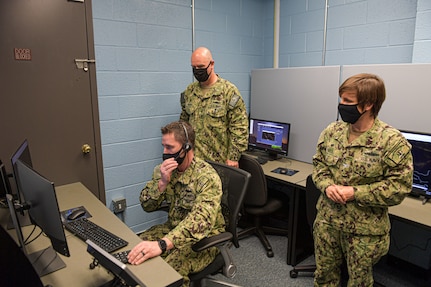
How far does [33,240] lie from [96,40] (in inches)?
60.6

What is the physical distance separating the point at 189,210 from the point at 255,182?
952 mm

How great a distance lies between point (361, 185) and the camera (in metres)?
1.70

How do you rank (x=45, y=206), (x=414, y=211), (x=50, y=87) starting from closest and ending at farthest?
(x=45, y=206) < (x=414, y=211) < (x=50, y=87)

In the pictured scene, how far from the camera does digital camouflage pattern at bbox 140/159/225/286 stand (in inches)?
61.1

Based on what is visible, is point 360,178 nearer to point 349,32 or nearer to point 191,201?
point 191,201

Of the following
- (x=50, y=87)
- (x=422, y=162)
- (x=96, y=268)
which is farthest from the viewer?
(x=50, y=87)

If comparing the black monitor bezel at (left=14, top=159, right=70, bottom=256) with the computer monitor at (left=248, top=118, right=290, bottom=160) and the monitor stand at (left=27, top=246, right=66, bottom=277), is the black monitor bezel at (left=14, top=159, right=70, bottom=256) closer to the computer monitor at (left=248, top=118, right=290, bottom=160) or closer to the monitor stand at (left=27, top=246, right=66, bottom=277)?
the monitor stand at (left=27, top=246, right=66, bottom=277)

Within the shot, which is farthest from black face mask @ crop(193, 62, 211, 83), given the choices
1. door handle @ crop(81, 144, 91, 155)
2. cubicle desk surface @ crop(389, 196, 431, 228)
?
cubicle desk surface @ crop(389, 196, 431, 228)

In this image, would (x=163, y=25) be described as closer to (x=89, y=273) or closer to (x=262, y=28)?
(x=262, y=28)

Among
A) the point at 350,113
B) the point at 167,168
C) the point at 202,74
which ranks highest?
the point at 202,74

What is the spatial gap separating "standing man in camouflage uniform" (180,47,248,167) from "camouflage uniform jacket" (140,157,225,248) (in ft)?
2.95

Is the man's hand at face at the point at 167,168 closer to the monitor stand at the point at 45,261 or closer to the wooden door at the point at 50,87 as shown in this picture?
the monitor stand at the point at 45,261

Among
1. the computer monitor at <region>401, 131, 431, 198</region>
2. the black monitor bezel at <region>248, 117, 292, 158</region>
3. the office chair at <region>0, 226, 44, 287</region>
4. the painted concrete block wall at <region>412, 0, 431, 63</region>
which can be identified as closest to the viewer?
the office chair at <region>0, 226, 44, 287</region>

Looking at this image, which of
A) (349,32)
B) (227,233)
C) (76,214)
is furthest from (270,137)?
(76,214)
